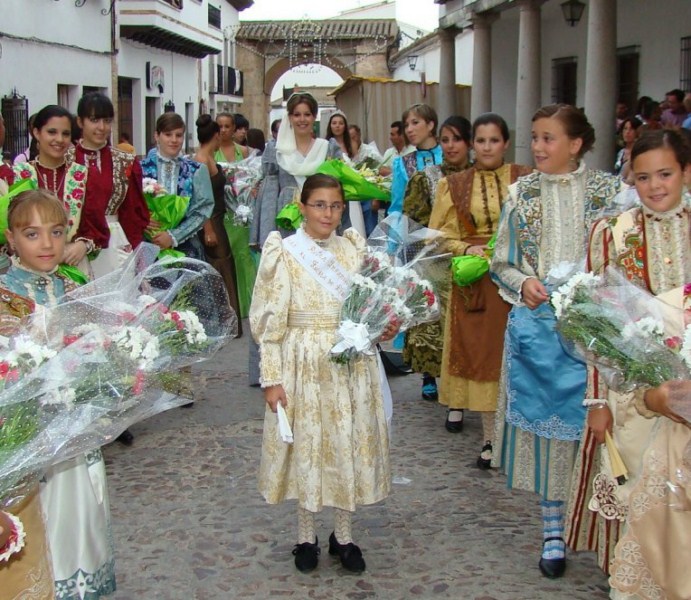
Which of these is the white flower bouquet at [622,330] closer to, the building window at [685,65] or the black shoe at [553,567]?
A: the black shoe at [553,567]

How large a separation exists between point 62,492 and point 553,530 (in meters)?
2.06

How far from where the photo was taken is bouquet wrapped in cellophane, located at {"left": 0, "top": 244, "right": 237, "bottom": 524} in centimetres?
279

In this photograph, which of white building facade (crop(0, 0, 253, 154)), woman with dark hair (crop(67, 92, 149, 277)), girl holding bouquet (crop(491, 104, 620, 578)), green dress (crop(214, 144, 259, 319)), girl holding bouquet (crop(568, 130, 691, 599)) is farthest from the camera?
white building facade (crop(0, 0, 253, 154))

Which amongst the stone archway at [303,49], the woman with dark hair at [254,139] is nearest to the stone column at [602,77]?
the woman with dark hair at [254,139]

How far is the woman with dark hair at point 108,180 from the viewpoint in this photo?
606 cm

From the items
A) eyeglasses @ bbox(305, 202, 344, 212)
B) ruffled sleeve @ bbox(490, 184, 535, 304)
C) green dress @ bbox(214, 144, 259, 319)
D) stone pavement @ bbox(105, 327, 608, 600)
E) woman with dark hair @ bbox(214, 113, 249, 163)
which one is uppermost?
woman with dark hair @ bbox(214, 113, 249, 163)

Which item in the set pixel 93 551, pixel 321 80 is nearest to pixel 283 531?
pixel 93 551

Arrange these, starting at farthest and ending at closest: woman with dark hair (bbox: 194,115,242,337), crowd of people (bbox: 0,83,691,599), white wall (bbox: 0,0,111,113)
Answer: white wall (bbox: 0,0,111,113) → woman with dark hair (bbox: 194,115,242,337) → crowd of people (bbox: 0,83,691,599)

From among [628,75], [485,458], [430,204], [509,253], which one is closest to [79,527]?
[509,253]

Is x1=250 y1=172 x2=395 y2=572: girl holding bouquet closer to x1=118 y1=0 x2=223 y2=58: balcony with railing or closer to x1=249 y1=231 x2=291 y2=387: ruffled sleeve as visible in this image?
x1=249 y1=231 x2=291 y2=387: ruffled sleeve

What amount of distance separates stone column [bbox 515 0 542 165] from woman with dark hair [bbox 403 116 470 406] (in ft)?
29.8

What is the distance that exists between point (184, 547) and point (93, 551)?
1.17 m

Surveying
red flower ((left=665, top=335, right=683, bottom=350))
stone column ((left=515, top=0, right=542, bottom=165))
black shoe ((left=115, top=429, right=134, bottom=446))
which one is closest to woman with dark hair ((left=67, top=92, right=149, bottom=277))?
black shoe ((left=115, top=429, right=134, bottom=446))

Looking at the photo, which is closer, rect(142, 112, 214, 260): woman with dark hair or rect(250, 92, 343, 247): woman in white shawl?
rect(250, 92, 343, 247): woman in white shawl
